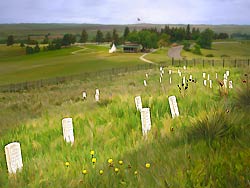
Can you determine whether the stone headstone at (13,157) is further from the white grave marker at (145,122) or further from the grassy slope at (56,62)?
the grassy slope at (56,62)

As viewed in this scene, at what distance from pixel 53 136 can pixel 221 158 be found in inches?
145

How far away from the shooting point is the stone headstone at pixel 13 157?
439 cm

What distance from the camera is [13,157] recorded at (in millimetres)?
4457

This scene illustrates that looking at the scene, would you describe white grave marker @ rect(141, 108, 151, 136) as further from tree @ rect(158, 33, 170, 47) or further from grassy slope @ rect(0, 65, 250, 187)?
tree @ rect(158, 33, 170, 47)

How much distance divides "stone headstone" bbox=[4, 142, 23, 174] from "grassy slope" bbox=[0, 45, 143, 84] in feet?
245

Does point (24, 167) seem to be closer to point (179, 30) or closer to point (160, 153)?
point (160, 153)

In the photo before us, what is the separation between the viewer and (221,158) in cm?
372

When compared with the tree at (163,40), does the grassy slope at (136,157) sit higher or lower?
higher

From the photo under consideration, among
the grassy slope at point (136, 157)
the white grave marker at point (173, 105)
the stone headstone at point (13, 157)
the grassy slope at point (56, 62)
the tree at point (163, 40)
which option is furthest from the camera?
the tree at point (163, 40)

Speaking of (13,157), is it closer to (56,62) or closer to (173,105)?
(173,105)

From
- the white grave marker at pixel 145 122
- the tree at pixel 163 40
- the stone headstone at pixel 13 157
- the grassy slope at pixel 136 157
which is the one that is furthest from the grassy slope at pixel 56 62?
the stone headstone at pixel 13 157

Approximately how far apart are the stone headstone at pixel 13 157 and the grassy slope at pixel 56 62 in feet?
245

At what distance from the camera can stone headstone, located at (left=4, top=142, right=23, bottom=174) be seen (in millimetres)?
4395

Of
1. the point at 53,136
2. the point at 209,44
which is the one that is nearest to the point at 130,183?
the point at 53,136
